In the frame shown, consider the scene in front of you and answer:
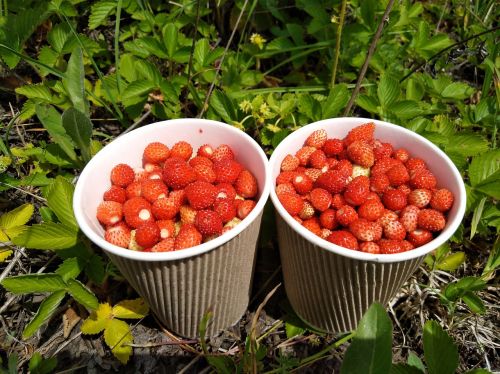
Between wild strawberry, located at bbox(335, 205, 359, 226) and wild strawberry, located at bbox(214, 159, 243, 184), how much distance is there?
247mm

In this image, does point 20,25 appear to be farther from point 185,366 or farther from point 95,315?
point 185,366

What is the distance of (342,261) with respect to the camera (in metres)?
0.98

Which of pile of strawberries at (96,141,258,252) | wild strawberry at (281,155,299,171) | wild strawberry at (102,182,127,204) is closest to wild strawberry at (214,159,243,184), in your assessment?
pile of strawberries at (96,141,258,252)

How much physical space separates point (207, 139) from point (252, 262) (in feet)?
1.04

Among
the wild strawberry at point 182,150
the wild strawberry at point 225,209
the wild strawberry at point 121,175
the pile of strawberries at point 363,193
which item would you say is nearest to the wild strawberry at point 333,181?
the pile of strawberries at point 363,193

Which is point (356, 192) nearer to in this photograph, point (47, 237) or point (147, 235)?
point (147, 235)

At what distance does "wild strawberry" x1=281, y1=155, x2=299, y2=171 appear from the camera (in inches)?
45.4

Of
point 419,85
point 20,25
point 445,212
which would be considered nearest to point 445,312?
point 445,212

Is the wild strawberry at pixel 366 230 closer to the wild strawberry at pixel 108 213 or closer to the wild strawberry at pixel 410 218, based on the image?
the wild strawberry at pixel 410 218

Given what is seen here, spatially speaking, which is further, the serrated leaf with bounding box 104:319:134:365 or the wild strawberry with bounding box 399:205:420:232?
the serrated leaf with bounding box 104:319:134:365

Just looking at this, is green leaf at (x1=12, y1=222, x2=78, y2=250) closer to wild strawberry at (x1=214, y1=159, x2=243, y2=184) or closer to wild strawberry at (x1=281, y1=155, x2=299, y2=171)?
wild strawberry at (x1=214, y1=159, x2=243, y2=184)

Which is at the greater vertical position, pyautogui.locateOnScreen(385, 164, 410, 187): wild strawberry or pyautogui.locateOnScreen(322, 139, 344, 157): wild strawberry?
pyautogui.locateOnScreen(322, 139, 344, 157): wild strawberry

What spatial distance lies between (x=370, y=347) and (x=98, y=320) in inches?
27.8

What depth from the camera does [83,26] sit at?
1784mm
